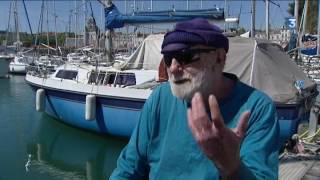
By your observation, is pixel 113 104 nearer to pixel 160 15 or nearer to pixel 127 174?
pixel 160 15

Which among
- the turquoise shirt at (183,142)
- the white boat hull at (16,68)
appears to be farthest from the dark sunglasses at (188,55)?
the white boat hull at (16,68)

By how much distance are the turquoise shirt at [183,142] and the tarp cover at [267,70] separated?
8.00m

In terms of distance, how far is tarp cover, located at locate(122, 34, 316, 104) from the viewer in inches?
392

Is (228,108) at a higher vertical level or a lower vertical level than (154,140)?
higher

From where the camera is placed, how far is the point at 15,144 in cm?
1274

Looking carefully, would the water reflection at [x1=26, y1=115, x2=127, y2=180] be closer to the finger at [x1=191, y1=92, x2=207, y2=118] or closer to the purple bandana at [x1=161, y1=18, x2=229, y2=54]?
the purple bandana at [x1=161, y1=18, x2=229, y2=54]

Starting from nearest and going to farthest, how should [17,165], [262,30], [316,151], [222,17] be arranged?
[316,151], [17,165], [222,17], [262,30]

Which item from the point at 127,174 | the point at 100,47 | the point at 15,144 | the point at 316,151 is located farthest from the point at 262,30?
the point at 127,174

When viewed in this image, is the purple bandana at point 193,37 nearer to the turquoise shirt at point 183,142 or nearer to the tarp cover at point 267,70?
the turquoise shirt at point 183,142

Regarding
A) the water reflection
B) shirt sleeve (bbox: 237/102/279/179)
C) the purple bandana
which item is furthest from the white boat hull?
shirt sleeve (bbox: 237/102/279/179)

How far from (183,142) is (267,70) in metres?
8.61

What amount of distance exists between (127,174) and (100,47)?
46.0 ft

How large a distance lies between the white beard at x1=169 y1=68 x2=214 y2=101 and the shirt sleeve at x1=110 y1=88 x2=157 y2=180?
299 mm

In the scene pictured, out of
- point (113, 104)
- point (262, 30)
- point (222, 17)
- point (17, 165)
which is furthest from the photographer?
point (262, 30)
